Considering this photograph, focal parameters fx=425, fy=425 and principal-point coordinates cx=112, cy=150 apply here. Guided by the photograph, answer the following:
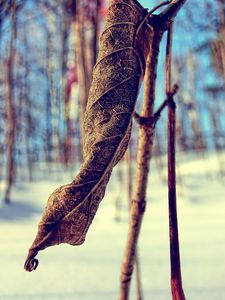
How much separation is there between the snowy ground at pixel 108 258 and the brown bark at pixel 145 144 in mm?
705

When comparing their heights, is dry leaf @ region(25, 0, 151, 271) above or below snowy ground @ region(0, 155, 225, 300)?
above

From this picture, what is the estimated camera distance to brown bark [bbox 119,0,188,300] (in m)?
0.30

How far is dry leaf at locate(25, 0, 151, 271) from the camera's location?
0.28m

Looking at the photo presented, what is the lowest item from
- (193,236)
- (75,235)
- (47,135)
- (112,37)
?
(193,236)

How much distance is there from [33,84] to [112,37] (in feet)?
34.0

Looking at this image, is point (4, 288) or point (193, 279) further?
point (193, 279)

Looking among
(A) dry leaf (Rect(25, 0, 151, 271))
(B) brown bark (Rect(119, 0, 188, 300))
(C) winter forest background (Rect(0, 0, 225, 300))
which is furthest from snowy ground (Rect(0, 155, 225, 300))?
(A) dry leaf (Rect(25, 0, 151, 271))

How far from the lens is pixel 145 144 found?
0.37m

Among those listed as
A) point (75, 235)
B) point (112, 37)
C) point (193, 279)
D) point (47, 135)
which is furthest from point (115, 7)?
point (47, 135)

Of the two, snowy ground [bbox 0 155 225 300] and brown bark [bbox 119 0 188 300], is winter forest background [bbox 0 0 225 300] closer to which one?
snowy ground [bbox 0 155 225 300]

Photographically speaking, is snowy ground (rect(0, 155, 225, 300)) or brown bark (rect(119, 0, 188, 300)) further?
snowy ground (rect(0, 155, 225, 300))

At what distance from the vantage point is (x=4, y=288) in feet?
3.82

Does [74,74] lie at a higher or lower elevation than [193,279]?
higher

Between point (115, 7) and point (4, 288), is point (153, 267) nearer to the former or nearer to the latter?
point (4, 288)
